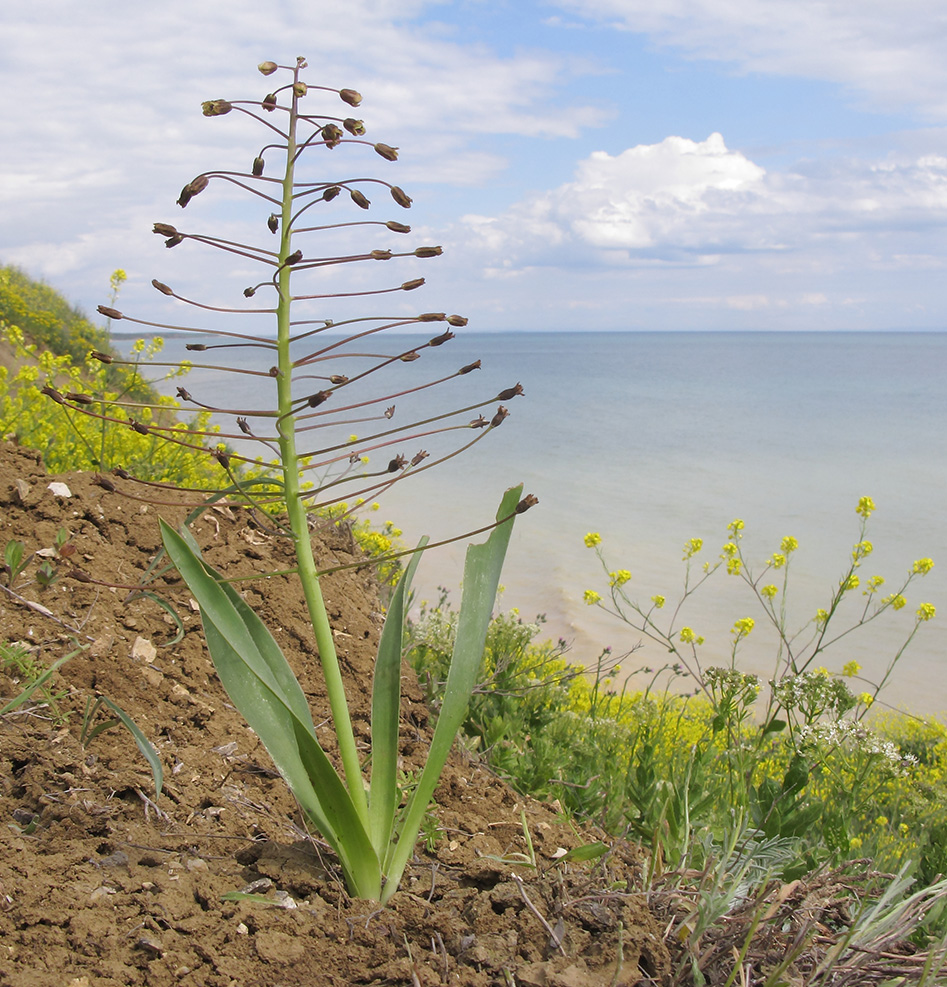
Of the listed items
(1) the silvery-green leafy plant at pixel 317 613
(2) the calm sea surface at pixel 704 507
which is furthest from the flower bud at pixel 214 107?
(2) the calm sea surface at pixel 704 507

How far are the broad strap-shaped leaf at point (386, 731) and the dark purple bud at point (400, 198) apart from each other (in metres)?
0.65

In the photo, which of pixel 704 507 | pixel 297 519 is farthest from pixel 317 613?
pixel 704 507

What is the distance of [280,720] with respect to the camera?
5.37ft

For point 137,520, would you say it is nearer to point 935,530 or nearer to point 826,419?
point 935,530

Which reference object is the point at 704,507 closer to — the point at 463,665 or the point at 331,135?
the point at 463,665

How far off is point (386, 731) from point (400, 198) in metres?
1.03

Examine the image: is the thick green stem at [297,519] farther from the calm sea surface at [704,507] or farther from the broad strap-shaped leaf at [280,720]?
the calm sea surface at [704,507]

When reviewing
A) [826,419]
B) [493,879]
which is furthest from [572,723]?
[826,419]

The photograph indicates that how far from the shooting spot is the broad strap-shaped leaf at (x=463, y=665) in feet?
5.40


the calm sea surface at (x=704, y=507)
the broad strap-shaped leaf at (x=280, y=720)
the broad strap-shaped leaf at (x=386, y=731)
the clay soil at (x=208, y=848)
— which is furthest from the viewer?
the calm sea surface at (x=704, y=507)

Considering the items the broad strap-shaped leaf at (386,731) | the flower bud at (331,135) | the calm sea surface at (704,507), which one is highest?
the flower bud at (331,135)

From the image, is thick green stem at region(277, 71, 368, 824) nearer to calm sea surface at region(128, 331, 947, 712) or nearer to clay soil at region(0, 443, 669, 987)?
clay soil at region(0, 443, 669, 987)

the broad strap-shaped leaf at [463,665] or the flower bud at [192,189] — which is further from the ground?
the flower bud at [192,189]

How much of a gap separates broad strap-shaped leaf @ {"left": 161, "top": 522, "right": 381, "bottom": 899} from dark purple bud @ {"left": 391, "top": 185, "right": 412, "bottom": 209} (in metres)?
0.74
